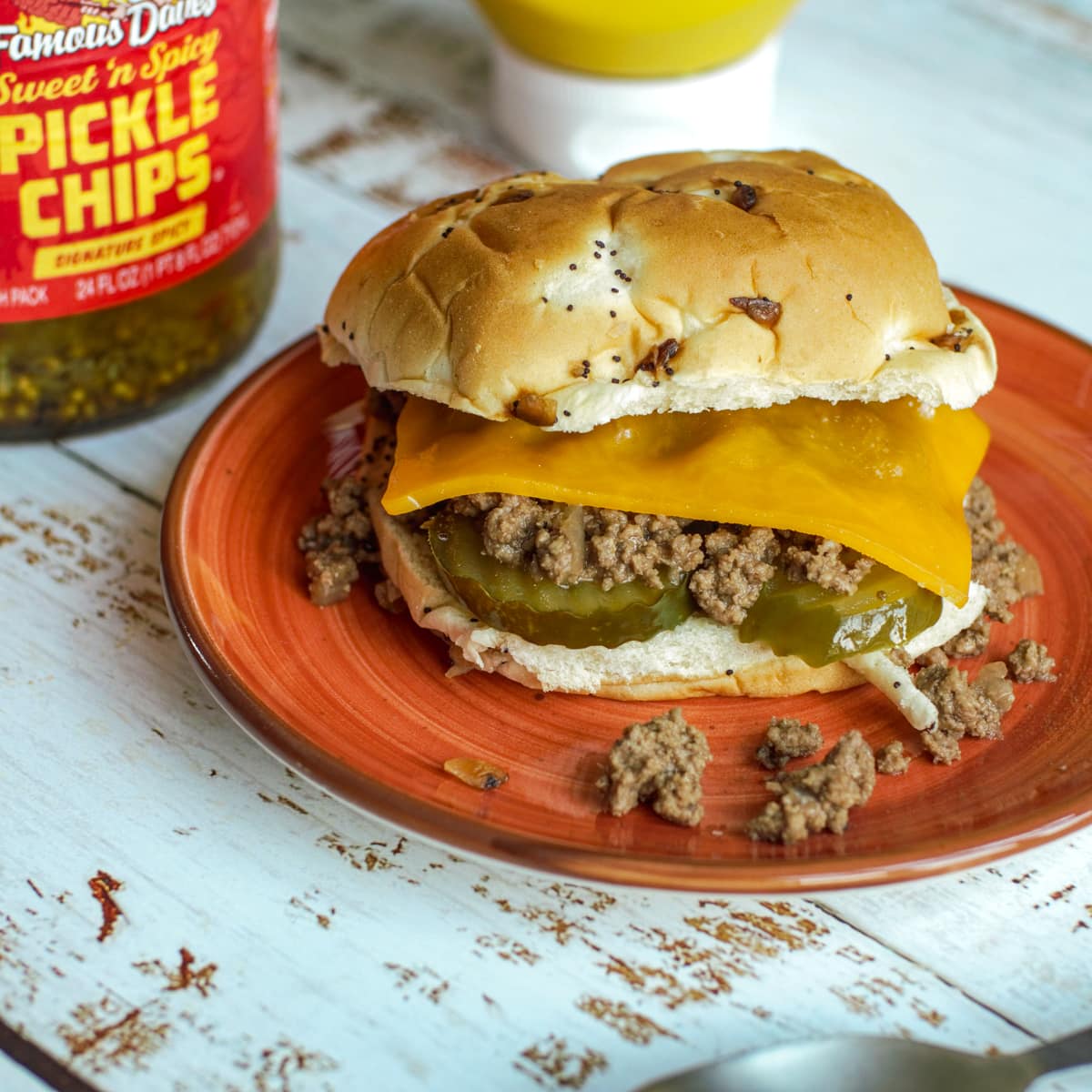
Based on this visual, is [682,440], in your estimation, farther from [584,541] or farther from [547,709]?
[547,709]

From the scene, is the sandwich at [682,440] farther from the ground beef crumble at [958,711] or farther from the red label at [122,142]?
the red label at [122,142]

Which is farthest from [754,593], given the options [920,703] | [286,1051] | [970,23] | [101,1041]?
[970,23]

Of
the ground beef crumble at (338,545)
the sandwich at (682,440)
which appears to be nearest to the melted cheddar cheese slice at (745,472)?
the sandwich at (682,440)

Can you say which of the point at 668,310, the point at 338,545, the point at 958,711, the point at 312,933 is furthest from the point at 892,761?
the point at 338,545

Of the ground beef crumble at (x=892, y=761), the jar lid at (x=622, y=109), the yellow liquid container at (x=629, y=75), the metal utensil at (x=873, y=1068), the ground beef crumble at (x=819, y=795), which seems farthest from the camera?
the jar lid at (x=622, y=109)

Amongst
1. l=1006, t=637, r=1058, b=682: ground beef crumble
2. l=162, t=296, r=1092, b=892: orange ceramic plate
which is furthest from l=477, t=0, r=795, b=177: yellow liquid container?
l=1006, t=637, r=1058, b=682: ground beef crumble

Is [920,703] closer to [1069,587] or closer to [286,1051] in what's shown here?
[1069,587]
